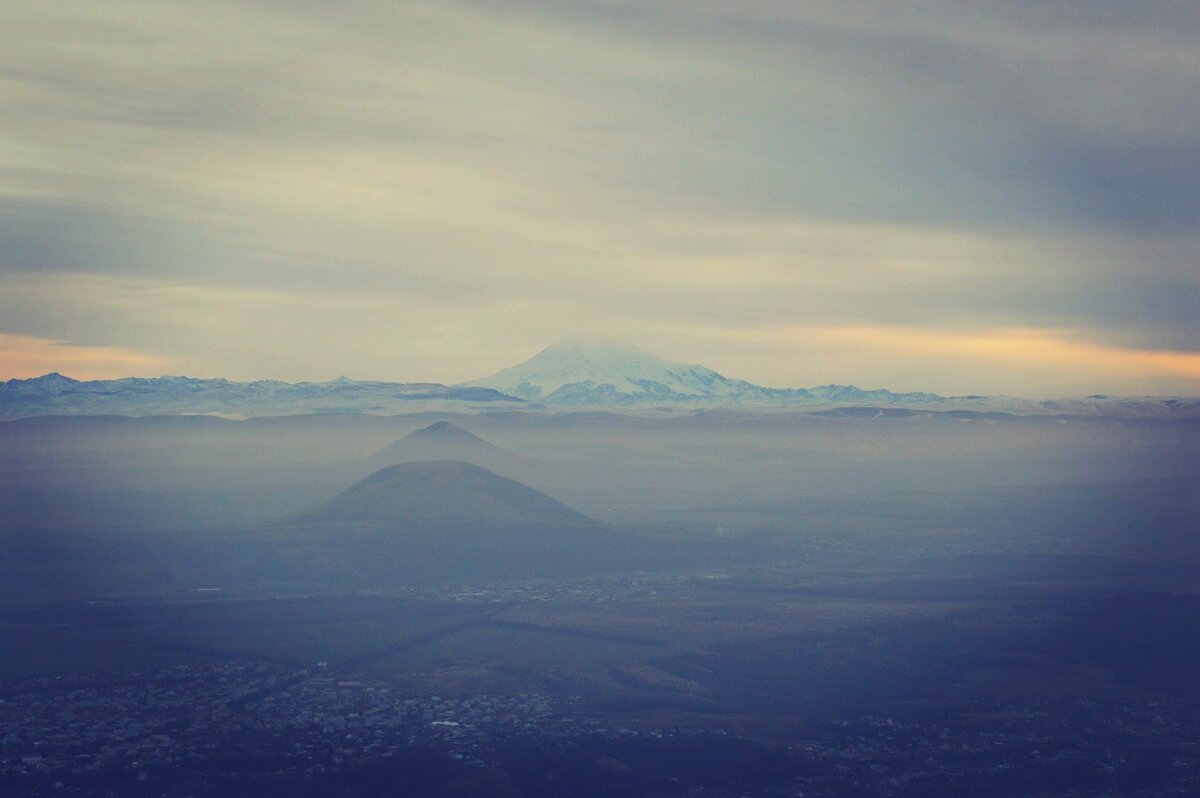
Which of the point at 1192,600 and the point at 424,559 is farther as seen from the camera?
the point at 424,559

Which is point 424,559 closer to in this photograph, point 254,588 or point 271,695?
point 254,588

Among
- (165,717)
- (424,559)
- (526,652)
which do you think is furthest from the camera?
(424,559)

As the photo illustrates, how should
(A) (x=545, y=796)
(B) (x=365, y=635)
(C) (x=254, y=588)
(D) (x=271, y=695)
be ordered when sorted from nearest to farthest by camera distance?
1. (A) (x=545, y=796)
2. (D) (x=271, y=695)
3. (B) (x=365, y=635)
4. (C) (x=254, y=588)

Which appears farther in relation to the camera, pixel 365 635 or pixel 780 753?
pixel 365 635

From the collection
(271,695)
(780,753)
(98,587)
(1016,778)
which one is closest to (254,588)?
(98,587)

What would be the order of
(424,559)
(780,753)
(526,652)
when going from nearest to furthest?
(780,753) → (526,652) → (424,559)

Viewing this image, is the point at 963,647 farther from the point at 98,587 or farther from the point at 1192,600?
the point at 98,587

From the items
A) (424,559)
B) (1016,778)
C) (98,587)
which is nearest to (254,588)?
(98,587)

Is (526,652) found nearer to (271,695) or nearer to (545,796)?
(271,695)

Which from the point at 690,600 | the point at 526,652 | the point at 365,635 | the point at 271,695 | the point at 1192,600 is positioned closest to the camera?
the point at 271,695
